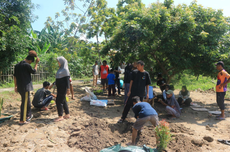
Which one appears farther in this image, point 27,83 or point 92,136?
point 27,83

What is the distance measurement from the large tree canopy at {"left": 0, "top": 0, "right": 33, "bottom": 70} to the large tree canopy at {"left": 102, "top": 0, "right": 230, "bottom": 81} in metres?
6.26

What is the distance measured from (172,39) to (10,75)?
10313 millimetres

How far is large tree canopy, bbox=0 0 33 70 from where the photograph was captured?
9159mm

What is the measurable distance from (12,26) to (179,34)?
360 inches

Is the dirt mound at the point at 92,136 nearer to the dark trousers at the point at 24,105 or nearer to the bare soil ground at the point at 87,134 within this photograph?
the bare soil ground at the point at 87,134

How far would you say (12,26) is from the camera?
9.47 metres

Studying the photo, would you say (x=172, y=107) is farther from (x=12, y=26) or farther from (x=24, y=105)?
(x=12, y=26)

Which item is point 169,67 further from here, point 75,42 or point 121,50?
point 75,42

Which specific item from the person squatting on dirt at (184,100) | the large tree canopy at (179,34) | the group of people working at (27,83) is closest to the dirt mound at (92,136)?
the group of people working at (27,83)

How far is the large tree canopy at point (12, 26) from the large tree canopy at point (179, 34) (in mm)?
6261

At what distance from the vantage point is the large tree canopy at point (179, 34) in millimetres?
6430

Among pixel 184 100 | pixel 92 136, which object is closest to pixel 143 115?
→ pixel 92 136

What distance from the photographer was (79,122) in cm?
468

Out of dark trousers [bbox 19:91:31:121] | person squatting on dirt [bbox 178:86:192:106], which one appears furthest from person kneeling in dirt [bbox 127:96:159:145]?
person squatting on dirt [bbox 178:86:192:106]
